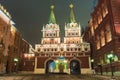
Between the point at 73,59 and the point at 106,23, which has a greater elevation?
the point at 106,23

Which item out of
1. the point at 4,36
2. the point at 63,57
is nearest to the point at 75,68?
the point at 63,57

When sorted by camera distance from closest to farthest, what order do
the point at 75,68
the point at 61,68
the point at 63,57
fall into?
1. the point at 63,57
2. the point at 61,68
3. the point at 75,68

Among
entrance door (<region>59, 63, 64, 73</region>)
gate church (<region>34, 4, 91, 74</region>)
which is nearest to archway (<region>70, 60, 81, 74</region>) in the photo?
gate church (<region>34, 4, 91, 74</region>)

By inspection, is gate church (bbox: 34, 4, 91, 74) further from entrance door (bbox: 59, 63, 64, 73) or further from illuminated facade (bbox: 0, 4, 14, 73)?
illuminated facade (bbox: 0, 4, 14, 73)

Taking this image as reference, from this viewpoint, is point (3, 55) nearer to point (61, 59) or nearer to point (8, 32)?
point (8, 32)

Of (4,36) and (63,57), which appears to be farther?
(63,57)

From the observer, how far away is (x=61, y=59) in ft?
166

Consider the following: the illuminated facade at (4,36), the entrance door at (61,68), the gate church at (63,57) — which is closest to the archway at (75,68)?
the gate church at (63,57)

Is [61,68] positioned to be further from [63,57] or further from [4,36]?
[4,36]

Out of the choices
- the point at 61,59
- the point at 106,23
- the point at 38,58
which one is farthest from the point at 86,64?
the point at 106,23

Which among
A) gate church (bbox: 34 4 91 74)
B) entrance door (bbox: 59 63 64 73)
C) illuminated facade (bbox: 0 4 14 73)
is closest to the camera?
illuminated facade (bbox: 0 4 14 73)

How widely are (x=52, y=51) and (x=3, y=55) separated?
17.7 metres

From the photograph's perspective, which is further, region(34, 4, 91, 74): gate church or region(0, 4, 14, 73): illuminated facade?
region(34, 4, 91, 74): gate church

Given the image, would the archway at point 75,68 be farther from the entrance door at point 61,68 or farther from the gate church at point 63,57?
the entrance door at point 61,68
